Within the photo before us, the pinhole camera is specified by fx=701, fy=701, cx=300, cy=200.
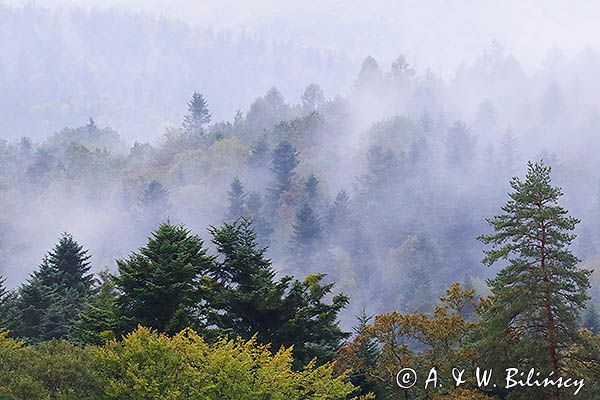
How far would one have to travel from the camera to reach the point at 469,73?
169750 mm

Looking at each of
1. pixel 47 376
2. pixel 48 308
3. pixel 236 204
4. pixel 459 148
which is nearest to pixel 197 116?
pixel 236 204

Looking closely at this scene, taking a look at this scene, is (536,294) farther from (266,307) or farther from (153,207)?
(153,207)

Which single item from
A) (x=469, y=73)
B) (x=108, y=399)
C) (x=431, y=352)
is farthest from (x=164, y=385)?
(x=469, y=73)

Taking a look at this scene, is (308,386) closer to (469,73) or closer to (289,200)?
(289,200)

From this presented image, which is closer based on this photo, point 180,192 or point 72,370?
point 72,370

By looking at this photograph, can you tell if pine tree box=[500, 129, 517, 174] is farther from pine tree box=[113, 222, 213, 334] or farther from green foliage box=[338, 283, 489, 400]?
pine tree box=[113, 222, 213, 334]

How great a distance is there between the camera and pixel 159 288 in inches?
1092

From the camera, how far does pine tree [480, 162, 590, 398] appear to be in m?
24.7

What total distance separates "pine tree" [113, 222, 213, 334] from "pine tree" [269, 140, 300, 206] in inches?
3325

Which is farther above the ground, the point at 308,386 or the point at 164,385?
the point at 308,386

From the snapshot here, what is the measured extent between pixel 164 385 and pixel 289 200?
91.3 meters

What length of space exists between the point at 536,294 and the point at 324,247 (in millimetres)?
76358

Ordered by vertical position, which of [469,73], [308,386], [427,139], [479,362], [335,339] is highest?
[469,73]

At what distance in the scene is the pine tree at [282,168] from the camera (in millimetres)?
113500
